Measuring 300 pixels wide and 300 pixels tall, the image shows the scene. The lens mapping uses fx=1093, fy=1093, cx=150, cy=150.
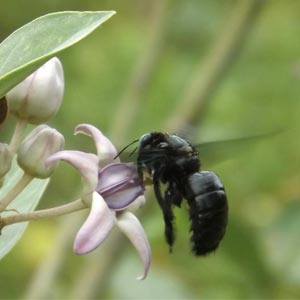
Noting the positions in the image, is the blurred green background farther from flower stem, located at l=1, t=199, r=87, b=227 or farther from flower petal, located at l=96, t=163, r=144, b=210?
flower stem, located at l=1, t=199, r=87, b=227

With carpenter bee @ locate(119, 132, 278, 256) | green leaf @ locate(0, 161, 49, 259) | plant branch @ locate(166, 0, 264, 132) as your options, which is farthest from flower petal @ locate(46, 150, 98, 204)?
plant branch @ locate(166, 0, 264, 132)

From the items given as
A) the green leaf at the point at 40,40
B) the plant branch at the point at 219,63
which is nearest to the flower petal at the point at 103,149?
the green leaf at the point at 40,40

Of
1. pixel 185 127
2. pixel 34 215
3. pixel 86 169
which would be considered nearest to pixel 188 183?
pixel 86 169

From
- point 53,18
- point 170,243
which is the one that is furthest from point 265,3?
point 53,18

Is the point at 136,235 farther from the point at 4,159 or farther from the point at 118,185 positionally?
the point at 4,159

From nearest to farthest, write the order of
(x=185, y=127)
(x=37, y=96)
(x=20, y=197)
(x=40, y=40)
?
(x=40, y=40), (x=37, y=96), (x=20, y=197), (x=185, y=127)

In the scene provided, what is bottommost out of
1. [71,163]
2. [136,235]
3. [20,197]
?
[20,197]

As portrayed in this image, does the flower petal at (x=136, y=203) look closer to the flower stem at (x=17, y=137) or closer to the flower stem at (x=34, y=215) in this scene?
the flower stem at (x=34, y=215)
